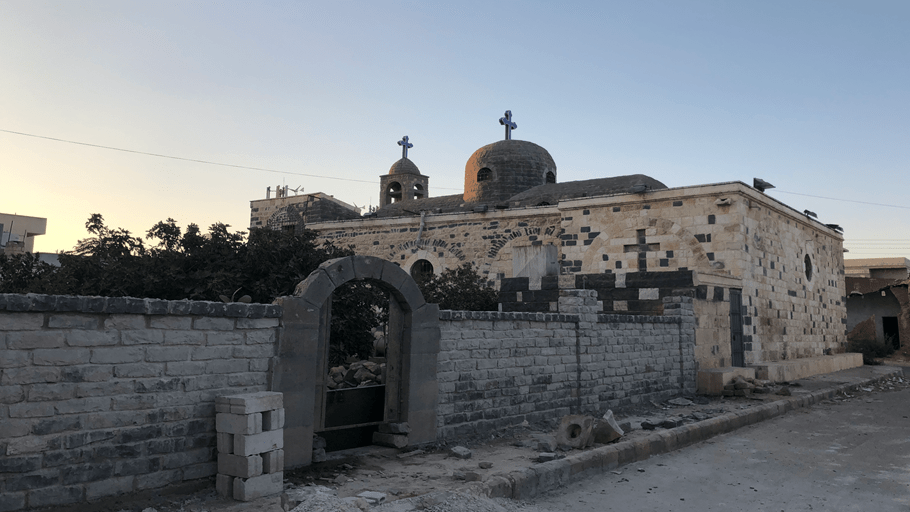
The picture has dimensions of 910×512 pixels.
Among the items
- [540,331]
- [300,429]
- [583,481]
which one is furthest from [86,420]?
[540,331]

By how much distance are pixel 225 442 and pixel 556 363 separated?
489 cm

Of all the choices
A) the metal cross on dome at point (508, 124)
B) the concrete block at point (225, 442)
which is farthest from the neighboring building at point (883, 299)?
the concrete block at point (225, 442)

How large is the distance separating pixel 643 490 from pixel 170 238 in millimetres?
7961

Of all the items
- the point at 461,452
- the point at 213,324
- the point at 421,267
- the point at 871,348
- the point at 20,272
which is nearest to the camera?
the point at 213,324

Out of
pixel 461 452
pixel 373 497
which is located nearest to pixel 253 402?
pixel 373 497

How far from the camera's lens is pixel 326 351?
572 cm

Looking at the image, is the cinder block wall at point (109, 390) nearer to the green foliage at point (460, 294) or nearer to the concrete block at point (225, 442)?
the concrete block at point (225, 442)

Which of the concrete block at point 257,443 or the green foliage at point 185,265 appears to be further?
the green foliage at point 185,265

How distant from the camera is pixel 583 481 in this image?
19.0 feet

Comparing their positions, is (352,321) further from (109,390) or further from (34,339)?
(34,339)

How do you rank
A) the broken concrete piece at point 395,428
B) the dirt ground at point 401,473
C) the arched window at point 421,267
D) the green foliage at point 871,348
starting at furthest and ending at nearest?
1. the green foliage at point 871,348
2. the arched window at point 421,267
3. the broken concrete piece at point 395,428
4. the dirt ground at point 401,473

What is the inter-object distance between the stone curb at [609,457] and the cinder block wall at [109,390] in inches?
89.8

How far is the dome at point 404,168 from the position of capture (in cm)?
3127

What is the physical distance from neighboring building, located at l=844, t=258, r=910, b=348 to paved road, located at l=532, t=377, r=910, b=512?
18.7m
